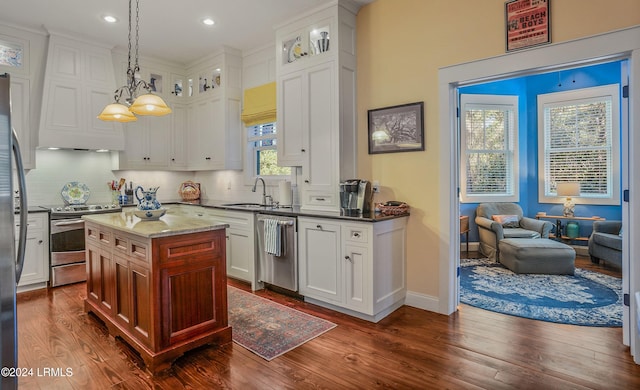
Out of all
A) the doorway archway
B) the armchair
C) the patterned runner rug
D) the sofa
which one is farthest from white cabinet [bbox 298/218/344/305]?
the sofa

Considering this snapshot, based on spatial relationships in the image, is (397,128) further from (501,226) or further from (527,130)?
(527,130)

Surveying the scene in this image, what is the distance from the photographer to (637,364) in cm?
233

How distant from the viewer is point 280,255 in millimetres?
3707

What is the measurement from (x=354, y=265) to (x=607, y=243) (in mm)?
3729

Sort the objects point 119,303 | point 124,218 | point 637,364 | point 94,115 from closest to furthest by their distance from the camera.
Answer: point 637,364 → point 119,303 → point 124,218 → point 94,115

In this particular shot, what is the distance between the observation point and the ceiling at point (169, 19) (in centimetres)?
368

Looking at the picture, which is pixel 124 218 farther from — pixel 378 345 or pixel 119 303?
pixel 378 345

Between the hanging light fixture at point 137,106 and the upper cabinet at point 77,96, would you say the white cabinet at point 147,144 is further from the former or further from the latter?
the hanging light fixture at point 137,106

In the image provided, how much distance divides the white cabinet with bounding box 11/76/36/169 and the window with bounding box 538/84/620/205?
24.6 ft

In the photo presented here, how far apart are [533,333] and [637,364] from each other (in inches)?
24.6

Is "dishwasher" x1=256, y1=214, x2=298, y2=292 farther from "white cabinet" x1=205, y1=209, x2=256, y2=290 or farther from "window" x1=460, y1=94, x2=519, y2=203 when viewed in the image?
"window" x1=460, y1=94, x2=519, y2=203

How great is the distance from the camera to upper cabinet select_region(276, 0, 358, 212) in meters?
3.61

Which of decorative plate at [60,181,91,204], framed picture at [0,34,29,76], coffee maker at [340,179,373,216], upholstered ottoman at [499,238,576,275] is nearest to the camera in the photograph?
coffee maker at [340,179,373,216]

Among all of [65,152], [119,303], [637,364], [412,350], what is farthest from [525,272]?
[65,152]
